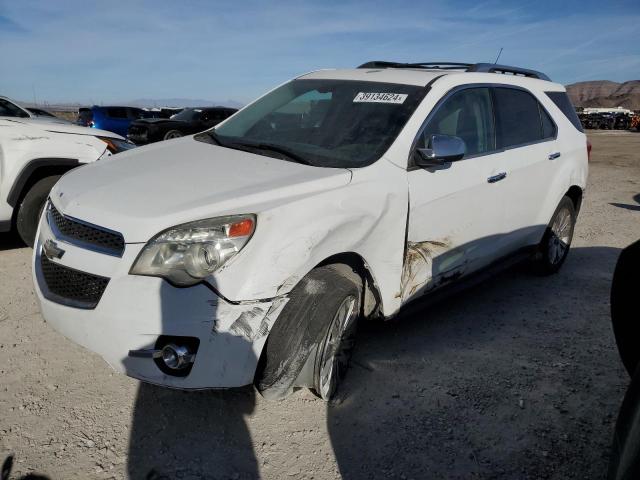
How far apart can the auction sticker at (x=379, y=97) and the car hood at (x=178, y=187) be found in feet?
2.74

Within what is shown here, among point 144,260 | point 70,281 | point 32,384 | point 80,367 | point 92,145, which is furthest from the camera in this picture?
point 92,145

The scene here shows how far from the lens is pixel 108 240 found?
7.47 feet

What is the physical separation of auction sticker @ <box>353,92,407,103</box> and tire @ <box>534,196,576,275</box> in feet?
7.29

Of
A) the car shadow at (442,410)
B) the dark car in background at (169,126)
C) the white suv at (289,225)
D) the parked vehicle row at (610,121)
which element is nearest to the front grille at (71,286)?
the white suv at (289,225)

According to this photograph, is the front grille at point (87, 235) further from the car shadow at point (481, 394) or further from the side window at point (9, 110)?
the side window at point (9, 110)

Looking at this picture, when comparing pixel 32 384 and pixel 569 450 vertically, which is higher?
pixel 32 384

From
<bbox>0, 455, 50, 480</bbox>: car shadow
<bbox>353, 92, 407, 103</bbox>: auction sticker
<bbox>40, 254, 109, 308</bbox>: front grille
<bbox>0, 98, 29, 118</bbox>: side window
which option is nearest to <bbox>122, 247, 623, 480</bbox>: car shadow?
<bbox>0, 455, 50, 480</bbox>: car shadow

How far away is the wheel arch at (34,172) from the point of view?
4602mm

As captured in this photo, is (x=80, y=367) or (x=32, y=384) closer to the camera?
(x=32, y=384)

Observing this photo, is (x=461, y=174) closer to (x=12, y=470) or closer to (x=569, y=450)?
(x=569, y=450)

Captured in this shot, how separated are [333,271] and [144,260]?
0.95 meters

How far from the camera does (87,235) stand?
7.76ft

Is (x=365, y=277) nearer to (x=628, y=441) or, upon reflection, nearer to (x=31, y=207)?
(x=628, y=441)

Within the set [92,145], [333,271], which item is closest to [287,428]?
[333,271]
